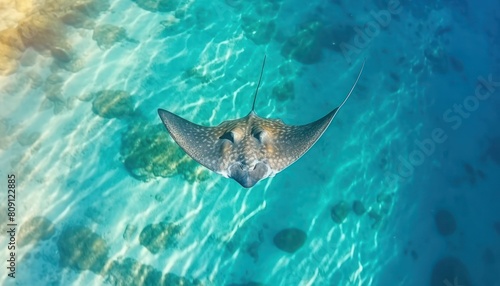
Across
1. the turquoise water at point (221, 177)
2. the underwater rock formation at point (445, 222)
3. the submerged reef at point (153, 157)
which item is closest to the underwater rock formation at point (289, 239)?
the turquoise water at point (221, 177)

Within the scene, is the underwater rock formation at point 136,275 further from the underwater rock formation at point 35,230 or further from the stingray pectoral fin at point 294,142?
the stingray pectoral fin at point 294,142

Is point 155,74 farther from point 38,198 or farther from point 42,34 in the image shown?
point 38,198

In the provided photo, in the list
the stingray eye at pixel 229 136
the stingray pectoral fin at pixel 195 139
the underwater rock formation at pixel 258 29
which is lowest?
the underwater rock formation at pixel 258 29

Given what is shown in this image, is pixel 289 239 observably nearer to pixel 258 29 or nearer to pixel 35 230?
pixel 35 230

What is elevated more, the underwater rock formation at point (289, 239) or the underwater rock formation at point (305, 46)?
the underwater rock formation at point (305, 46)

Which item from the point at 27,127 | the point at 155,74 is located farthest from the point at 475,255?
the point at 27,127

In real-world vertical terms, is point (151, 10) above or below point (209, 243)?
above
